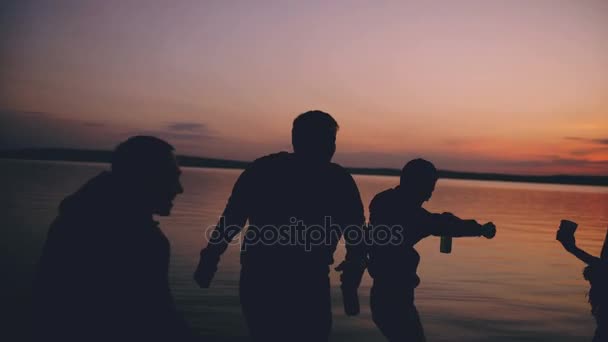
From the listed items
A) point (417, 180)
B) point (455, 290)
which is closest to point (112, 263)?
point (417, 180)

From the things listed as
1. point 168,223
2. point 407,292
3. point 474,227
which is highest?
point 474,227

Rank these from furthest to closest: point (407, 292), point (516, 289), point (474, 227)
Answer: point (516, 289), point (474, 227), point (407, 292)

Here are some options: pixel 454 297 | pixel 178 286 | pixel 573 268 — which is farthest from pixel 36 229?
pixel 573 268

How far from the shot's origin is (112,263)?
3.02m

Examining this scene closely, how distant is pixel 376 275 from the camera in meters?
5.58

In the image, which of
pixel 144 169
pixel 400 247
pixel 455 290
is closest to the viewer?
pixel 144 169

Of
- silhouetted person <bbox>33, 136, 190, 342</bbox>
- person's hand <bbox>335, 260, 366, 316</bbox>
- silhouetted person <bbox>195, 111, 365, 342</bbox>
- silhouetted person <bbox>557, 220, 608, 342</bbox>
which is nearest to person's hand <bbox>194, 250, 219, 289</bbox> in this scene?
silhouetted person <bbox>195, 111, 365, 342</bbox>

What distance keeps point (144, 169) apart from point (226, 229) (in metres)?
1.74

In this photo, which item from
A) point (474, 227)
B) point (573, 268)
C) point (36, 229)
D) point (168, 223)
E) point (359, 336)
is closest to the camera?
point (474, 227)

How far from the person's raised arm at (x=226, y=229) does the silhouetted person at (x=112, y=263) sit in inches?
59.5

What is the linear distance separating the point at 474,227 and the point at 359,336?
5.26 m

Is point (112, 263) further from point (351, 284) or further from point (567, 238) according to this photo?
point (567, 238)

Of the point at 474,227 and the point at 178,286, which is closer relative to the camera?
the point at 474,227

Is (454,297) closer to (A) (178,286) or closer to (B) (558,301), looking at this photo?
(B) (558,301)
